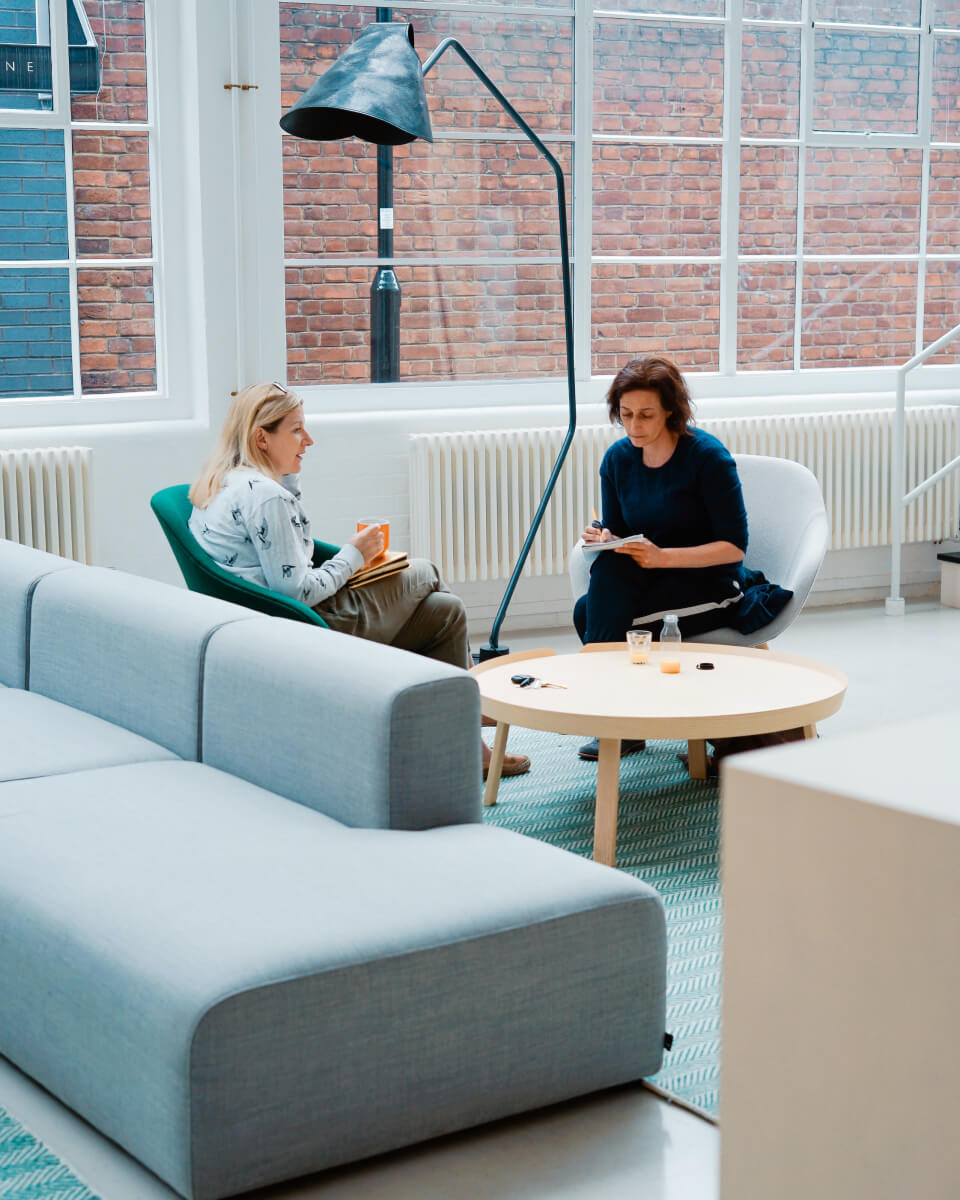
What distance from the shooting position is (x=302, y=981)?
1972 mm

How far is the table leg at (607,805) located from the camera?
131 inches

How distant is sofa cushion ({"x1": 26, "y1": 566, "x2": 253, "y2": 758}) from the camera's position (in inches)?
115

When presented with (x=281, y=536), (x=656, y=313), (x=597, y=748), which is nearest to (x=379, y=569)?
(x=281, y=536)

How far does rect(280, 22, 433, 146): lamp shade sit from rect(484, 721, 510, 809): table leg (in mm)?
1626

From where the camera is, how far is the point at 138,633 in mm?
3053

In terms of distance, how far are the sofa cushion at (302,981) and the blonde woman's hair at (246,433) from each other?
152 cm

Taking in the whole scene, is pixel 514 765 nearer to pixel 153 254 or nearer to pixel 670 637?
pixel 670 637

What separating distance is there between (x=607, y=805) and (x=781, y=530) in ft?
4.95

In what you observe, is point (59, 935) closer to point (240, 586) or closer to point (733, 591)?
point (240, 586)

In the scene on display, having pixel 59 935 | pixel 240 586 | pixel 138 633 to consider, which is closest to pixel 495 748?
pixel 240 586

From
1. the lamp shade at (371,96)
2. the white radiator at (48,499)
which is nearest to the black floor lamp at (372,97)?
the lamp shade at (371,96)

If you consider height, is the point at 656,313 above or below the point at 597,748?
above

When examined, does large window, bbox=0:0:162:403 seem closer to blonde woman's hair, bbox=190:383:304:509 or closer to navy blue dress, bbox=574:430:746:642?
blonde woman's hair, bbox=190:383:304:509

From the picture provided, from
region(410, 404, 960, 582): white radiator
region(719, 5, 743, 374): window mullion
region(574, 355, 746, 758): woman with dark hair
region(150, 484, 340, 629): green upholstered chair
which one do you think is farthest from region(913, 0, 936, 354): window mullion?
region(150, 484, 340, 629): green upholstered chair
